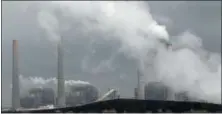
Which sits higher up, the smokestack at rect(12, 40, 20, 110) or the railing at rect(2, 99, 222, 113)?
the smokestack at rect(12, 40, 20, 110)

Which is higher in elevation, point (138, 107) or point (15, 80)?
point (15, 80)

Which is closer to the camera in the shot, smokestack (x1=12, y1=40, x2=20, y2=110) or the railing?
smokestack (x1=12, y1=40, x2=20, y2=110)

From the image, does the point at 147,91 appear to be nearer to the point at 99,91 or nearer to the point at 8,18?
the point at 99,91

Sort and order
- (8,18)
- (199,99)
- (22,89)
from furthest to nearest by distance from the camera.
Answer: (199,99) → (22,89) → (8,18)

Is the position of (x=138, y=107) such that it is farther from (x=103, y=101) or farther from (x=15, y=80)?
(x=15, y=80)

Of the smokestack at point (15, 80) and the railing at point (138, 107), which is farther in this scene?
the railing at point (138, 107)

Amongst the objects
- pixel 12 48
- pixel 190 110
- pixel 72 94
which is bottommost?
pixel 190 110

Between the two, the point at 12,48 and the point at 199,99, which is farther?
the point at 199,99

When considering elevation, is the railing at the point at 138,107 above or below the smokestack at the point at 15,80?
below

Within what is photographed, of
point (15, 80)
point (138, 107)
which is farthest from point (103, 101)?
point (15, 80)

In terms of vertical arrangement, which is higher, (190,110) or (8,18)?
(8,18)

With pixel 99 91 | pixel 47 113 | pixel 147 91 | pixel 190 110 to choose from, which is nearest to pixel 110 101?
pixel 99 91
